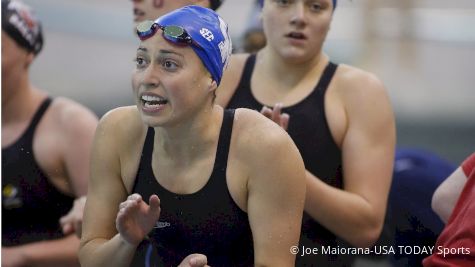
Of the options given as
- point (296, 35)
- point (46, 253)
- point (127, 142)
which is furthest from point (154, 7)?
point (46, 253)

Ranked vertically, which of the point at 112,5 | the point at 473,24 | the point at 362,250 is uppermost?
the point at 473,24

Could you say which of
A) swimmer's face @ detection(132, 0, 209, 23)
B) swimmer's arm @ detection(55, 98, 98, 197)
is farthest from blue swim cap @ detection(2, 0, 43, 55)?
swimmer's face @ detection(132, 0, 209, 23)

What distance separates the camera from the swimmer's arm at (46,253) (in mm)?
1712

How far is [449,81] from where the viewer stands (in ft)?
7.05

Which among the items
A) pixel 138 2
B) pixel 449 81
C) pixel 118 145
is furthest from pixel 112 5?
pixel 118 145

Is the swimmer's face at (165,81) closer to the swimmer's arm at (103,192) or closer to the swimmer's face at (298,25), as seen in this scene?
the swimmer's arm at (103,192)

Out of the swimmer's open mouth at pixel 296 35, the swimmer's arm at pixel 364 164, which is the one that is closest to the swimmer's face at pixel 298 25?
the swimmer's open mouth at pixel 296 35

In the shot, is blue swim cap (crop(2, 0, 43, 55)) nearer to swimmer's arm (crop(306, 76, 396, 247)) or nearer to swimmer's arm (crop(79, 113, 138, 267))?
swimmer's arm (crop(79, 113, 138, 267))

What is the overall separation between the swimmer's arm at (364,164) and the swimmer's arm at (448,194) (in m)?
0.11

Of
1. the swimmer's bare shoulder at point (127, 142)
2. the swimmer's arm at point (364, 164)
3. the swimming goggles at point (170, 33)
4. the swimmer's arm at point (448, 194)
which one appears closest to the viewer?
the swimming goggles at point (170, 33)

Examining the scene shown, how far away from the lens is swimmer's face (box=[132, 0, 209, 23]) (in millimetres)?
1582

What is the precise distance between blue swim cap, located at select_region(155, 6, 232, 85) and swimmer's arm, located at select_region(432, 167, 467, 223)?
0.43m

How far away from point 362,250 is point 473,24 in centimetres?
55

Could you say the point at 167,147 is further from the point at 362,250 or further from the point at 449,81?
the point at 449,81
